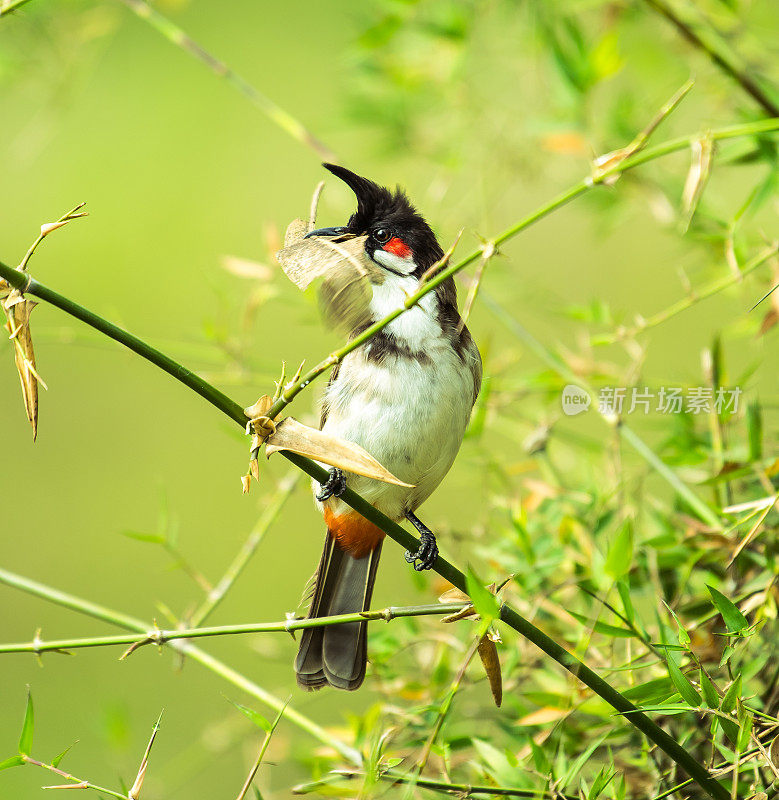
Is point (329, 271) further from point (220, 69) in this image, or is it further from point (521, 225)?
point (220, 69)

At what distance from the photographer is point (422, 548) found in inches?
63.6

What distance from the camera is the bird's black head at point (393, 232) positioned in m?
1.62

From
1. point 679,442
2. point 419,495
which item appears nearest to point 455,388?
point 419,495

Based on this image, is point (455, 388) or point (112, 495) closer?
point (455, 388)

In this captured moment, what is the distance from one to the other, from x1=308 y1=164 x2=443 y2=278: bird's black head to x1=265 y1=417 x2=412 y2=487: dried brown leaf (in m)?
0.75

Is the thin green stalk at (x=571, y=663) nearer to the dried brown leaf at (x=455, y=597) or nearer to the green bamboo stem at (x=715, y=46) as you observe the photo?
the dried brown leaf at (x=455, y=597)

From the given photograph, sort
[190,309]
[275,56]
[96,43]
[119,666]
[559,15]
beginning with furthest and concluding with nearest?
[275,56], [190,309], [119,666], [96,43], [559,15]

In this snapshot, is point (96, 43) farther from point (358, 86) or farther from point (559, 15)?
point (559, 15)

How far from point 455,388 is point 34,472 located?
10.4 ft

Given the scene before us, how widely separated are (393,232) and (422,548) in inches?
20.7

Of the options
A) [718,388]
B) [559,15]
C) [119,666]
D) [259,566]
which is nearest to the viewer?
[718,388]

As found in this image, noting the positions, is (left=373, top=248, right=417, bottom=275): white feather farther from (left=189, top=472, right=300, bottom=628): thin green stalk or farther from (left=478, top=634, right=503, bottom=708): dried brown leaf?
(left=478, top=634, right=503, bottom=708): dried brown leaf

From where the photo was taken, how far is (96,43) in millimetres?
2373

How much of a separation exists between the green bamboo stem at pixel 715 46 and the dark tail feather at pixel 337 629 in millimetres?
1007
